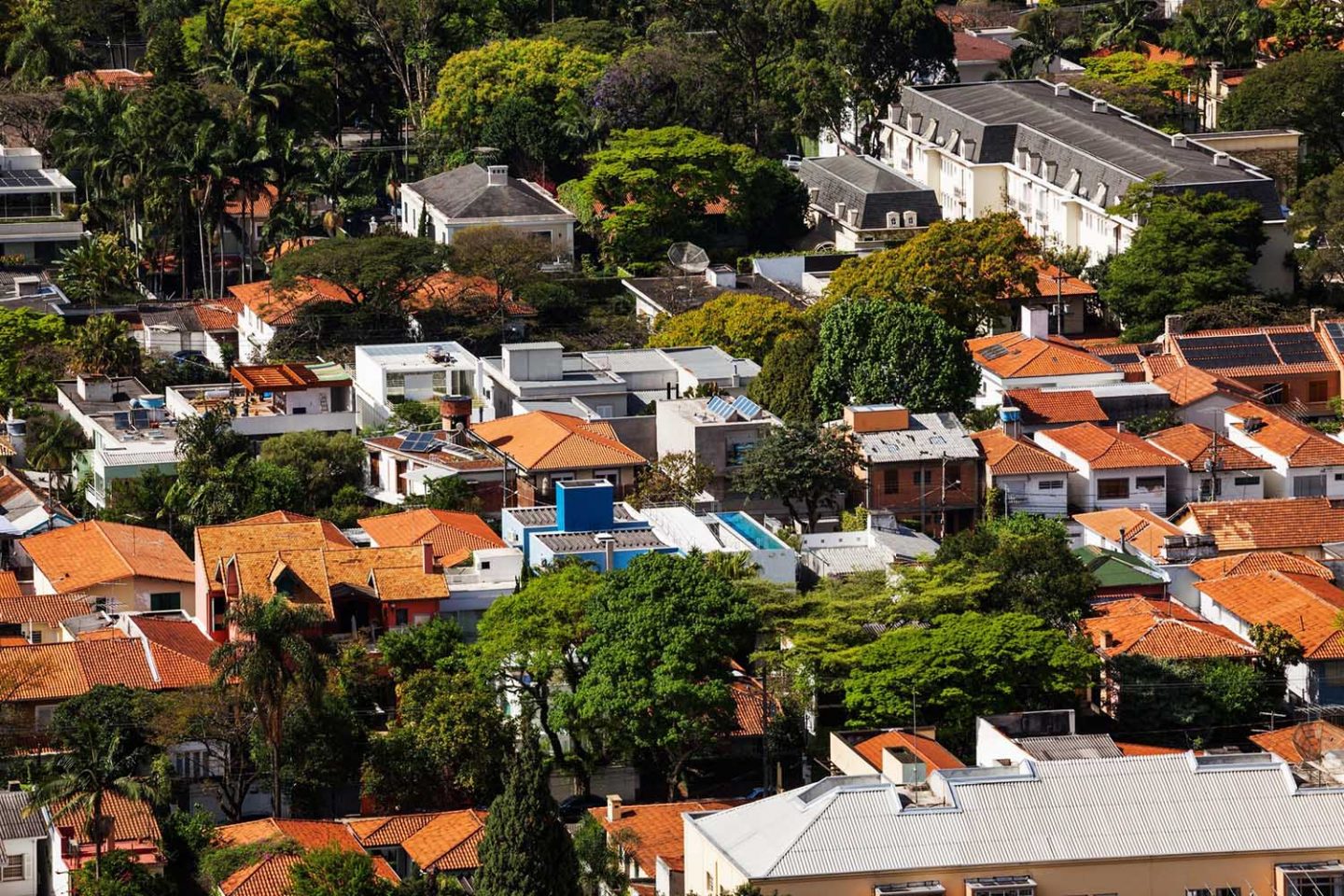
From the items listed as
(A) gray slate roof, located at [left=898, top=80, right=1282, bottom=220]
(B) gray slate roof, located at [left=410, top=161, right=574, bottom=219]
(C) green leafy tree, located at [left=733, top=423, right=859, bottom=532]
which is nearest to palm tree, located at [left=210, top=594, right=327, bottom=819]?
(C) green leafy tree, located at [left=733, top=423, right=859, bottom=532]

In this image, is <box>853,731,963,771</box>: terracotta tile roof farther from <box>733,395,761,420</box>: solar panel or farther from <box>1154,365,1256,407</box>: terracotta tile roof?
<box>1154,365,1256,407</box>: terracotta tile roof

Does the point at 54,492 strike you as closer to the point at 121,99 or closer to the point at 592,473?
the point at 592,473

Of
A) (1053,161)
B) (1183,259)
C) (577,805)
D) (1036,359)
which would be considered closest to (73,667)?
(577,805)

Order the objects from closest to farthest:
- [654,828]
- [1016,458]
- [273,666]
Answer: [654,828] < [273,666] < [1016,458]

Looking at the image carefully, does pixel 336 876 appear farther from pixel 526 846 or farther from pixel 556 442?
pixel 556 442

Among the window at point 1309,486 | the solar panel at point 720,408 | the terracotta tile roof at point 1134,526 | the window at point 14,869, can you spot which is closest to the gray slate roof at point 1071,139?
the window at point 1309,486

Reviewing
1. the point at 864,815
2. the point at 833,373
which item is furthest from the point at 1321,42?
the point at 864,815

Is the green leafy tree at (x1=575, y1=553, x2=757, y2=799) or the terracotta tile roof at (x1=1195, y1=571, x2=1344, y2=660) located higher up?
the green leafy tree at (x1=575, y1=553, x2=757, y2=799)
